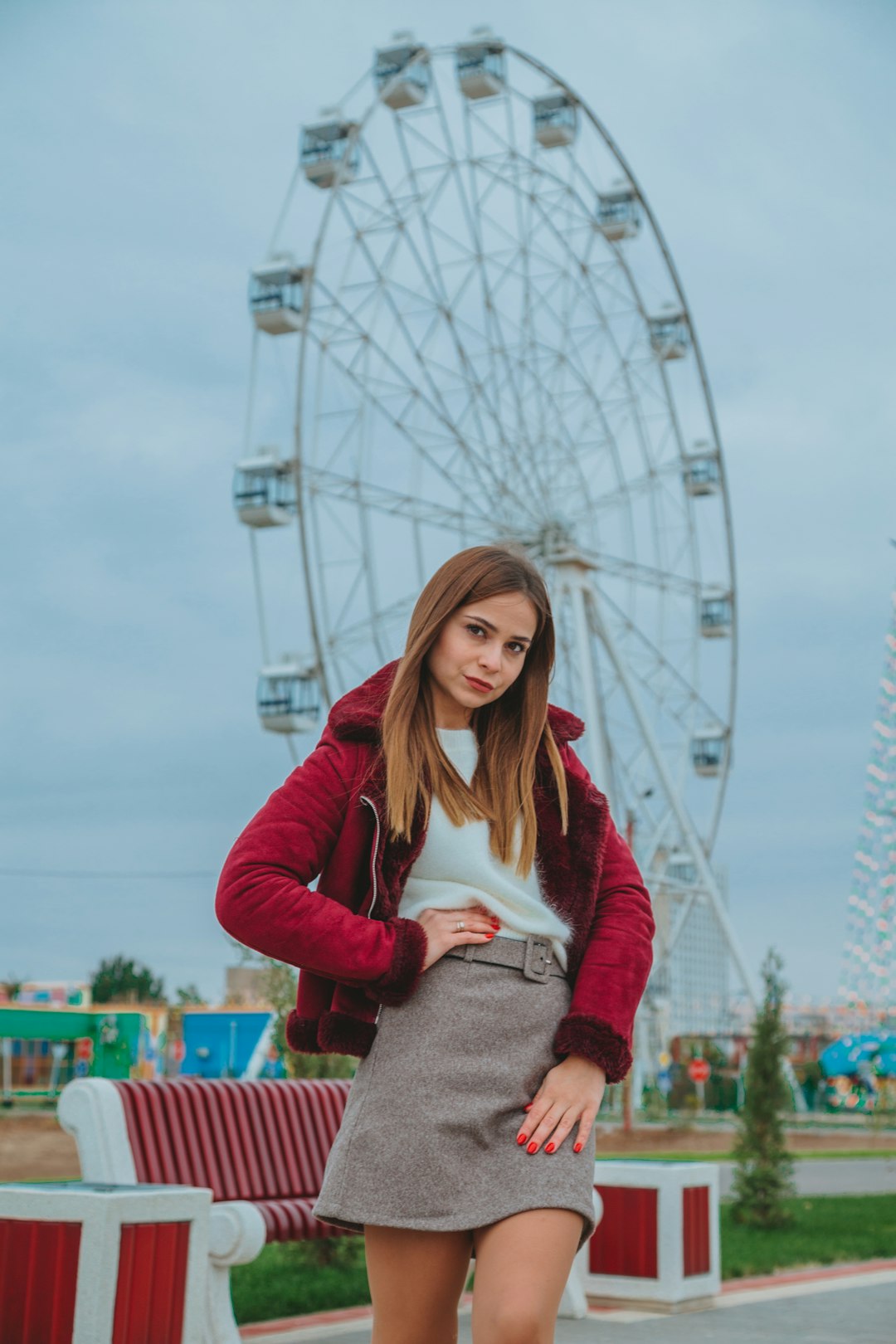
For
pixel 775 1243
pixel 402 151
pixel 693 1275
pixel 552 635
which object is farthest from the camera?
pixel 402 151

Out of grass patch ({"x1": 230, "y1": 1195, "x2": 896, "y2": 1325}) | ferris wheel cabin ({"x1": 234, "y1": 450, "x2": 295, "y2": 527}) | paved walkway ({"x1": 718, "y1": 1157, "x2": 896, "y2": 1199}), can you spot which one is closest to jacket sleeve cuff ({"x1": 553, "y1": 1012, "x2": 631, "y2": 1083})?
grass patch ({"x1": 230, "y1": 1195, "x2": 896, "y2": 1325})

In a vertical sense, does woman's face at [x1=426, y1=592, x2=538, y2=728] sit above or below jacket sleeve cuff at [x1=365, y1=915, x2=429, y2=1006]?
above

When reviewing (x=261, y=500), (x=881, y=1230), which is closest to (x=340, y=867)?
(x=881, y=1230)

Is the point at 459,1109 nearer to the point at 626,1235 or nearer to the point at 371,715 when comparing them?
the point at 371,715

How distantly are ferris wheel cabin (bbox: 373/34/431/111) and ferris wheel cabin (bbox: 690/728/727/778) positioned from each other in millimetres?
10744

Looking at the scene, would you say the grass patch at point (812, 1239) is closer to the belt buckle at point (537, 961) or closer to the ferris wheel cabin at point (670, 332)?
the belt buckle at point (537, 961)

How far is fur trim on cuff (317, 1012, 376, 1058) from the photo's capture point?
2209mm

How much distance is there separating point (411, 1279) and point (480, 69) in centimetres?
2232

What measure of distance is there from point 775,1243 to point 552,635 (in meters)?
8.33

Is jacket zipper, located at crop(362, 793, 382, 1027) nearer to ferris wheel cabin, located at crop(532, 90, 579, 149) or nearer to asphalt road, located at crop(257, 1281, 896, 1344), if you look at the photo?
asphalt road, located at crop(257, 1281, 896, 1344)

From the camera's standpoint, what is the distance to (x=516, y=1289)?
6.43 ft

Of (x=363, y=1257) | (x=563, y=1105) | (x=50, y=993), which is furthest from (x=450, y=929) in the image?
(x=50, y=993)

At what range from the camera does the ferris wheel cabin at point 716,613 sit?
25.4m

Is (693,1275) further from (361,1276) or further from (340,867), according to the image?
(340,867)
